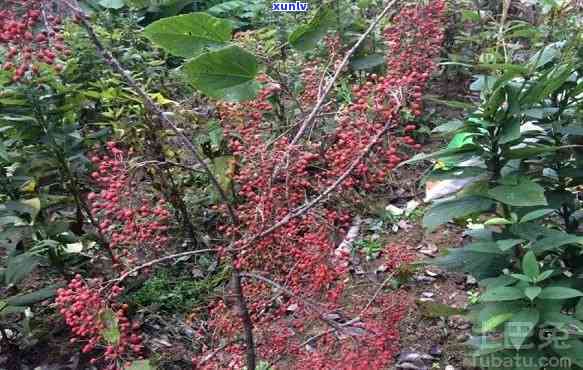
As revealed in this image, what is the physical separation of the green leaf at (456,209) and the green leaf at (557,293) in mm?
326

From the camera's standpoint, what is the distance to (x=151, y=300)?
118 inches

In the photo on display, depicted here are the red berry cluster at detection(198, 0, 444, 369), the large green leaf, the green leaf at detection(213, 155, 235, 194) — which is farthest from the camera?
the green leaf at detection(213, 155, 235, 194)

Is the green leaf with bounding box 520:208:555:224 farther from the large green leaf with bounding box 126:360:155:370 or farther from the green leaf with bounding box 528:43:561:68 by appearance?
the large green leaf with bounding box 126:360:155:370

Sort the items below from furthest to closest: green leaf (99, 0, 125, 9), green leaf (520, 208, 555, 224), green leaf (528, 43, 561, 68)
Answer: green leaf (99, 0, 125, 9)
green leaf (528, 43, 561, 68)
green leaf (520, 208, 555, 224)

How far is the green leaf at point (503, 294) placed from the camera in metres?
1.66

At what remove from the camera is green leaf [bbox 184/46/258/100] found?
1516mm

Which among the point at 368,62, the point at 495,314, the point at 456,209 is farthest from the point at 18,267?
the point at 368,62

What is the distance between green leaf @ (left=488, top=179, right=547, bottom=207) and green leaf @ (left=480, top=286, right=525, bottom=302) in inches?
9.6

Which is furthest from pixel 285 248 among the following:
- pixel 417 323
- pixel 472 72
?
pixel 472 72

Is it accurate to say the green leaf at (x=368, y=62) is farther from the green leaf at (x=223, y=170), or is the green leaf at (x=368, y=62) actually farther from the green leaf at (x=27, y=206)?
the green leaf at (x=27, y=206)

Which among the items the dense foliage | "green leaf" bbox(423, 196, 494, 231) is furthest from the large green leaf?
"green leaf" bbox(423, 196, 494, 231)

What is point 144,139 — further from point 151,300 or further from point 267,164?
point 267,164

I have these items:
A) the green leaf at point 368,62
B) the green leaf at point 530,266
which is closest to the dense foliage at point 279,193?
the green leaf at point 530,266

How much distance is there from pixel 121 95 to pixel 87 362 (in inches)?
A: 52.2
